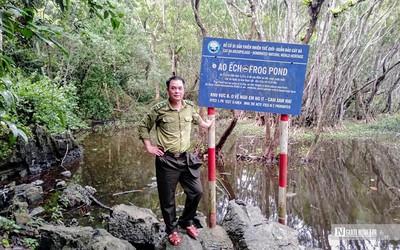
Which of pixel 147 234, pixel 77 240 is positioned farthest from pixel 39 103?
pixel 77 240

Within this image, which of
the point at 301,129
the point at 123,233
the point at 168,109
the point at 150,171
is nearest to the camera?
the point at 168,109

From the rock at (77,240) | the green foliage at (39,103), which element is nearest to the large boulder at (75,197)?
the rock at (77,240)

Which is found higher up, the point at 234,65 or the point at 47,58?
the point at 47,58

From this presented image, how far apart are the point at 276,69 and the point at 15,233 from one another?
11.2 feet

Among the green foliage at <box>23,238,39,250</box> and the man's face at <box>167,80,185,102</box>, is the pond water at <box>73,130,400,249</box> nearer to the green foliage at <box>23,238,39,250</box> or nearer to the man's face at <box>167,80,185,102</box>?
the green foliage at <box>23,238,39,250</box>

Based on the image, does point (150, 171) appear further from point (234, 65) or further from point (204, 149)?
point (234, 65)

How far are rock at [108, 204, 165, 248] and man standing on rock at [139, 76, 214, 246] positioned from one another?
0.54 metres

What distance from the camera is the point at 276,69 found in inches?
127

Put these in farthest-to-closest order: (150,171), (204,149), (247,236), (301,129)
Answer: (301,129) → (204,149) → (150,171) → (247,236)

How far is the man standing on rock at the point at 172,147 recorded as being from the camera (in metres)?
2.97

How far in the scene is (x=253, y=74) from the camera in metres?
3.24

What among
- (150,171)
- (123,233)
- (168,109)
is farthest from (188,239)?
(150,171)

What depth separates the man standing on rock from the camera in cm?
297

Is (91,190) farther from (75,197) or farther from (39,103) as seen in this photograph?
(39,103)
